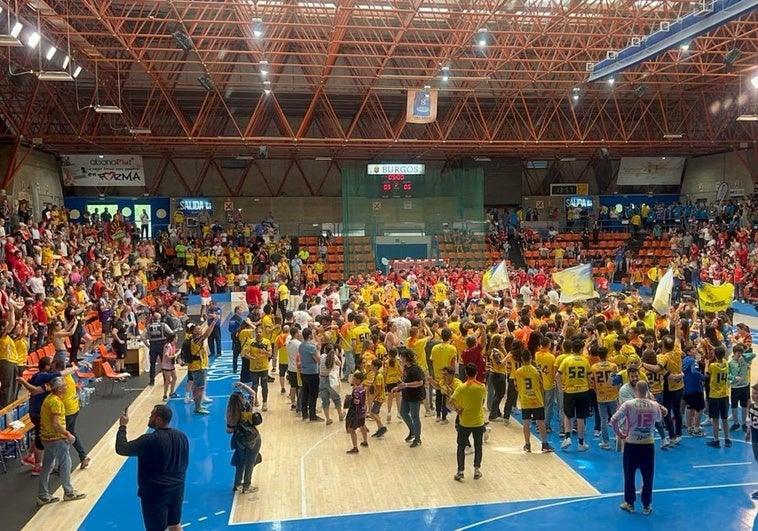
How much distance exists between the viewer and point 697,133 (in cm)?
3359

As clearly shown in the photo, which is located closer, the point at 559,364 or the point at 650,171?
the point at 559,364

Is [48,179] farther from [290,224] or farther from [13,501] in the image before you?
[13,501]

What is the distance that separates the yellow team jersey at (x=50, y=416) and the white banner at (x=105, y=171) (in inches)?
1061

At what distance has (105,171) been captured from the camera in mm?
32875

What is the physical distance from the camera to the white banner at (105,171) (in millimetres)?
32438

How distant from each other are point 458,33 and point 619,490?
573 inches

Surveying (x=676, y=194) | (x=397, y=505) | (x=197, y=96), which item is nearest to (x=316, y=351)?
(x=397, y=505)

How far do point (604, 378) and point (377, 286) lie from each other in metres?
11.5

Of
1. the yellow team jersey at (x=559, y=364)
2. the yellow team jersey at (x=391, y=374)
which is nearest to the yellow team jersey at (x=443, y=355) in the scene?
the yellow team jersey at (x=391, y=374)

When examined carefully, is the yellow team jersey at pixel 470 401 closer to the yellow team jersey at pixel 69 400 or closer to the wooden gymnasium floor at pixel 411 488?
the wooden gymnasium floor at pixel 411 488

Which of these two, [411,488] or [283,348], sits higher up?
[283,348]

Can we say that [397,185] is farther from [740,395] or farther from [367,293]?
[740,395]

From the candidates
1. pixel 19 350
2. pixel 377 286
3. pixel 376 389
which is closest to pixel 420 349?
pixel 376 389

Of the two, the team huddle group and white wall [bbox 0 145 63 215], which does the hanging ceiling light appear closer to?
the team huddle group
